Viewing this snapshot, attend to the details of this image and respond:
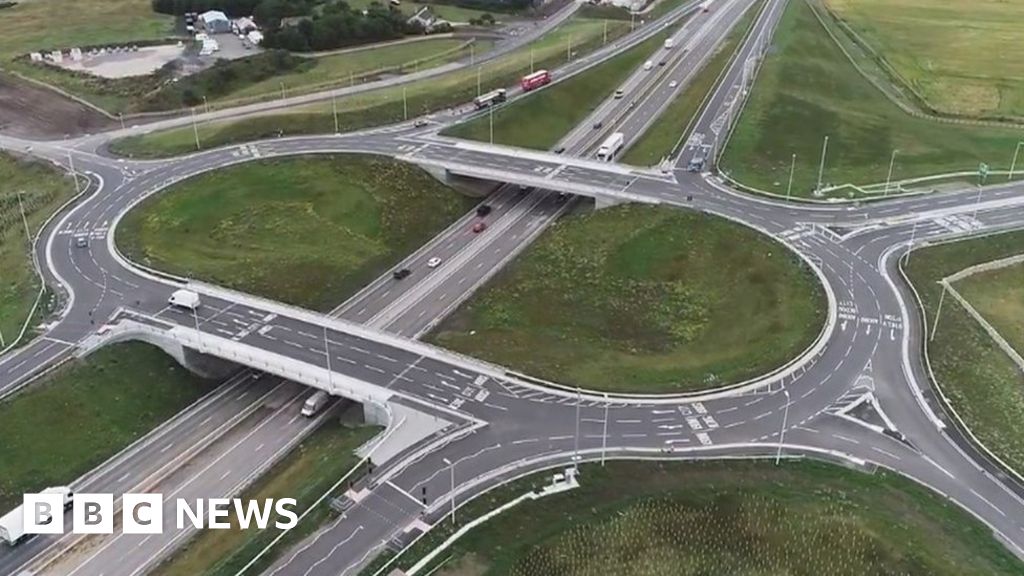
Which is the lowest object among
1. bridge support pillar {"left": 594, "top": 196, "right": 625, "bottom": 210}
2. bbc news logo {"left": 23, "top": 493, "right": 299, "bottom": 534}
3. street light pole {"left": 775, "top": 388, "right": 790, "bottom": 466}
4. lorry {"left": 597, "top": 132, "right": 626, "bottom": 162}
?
bbc news logo {"left": 23, "top": 493, "right": 299, "bottom": 534}

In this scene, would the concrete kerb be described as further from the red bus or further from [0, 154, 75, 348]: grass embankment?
[0, 154, 75, 348]: grass embankment

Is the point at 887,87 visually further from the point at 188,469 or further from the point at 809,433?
the point at 188,469

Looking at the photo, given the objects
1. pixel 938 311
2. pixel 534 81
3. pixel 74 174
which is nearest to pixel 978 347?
pixel 938 311

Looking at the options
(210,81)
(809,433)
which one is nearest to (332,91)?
(210,81)

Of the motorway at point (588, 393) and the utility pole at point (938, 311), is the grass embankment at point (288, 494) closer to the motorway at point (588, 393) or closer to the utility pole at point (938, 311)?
the motorway at point (588, 393)

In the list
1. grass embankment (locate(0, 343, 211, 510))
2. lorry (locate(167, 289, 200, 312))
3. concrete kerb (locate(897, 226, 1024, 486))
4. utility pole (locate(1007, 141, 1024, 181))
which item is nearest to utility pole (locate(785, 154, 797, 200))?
concrete kerb (locate(897, 226, 1024, 486))

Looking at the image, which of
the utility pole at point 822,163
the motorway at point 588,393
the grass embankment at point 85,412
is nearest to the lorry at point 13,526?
the grass embankment at point 85,412

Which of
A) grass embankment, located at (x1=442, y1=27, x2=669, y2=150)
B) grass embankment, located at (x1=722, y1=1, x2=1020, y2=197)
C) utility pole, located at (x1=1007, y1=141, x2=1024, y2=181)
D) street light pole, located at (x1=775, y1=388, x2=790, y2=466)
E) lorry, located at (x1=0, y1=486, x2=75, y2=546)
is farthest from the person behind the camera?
grass embankment, located at (x1=442, y1=27, x2=669, y2=150)

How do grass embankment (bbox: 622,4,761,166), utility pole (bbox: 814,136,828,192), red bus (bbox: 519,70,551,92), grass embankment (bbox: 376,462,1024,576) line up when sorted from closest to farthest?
grass embankment (bbox: 376,462,1024,576) < utility pole (bbox: 814,136,828,192) < grass embankment (bbox: 622,4,761,166) < red bus (bbox: 519,70,551,92)
